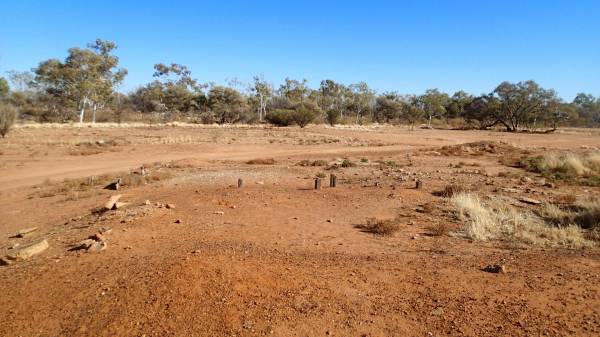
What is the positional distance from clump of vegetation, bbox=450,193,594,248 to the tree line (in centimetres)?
3698

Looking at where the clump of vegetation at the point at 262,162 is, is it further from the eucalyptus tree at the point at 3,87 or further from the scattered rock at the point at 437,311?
the eucalyptus tree at the point at 3,87

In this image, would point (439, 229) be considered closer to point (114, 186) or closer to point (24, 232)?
point (24, 232)

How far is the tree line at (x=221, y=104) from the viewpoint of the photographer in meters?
49.1

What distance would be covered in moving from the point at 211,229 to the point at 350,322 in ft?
12.9

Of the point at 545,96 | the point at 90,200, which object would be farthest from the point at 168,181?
the point at 545,96

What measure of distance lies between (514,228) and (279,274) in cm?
501

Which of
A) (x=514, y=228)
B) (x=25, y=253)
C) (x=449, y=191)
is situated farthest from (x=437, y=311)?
(x=449, y=191)

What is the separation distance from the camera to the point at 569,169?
15.4 m

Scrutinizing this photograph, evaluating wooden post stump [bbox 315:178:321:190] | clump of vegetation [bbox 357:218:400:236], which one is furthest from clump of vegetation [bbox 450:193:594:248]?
wooden post stump [bbox 315:178:321:190]

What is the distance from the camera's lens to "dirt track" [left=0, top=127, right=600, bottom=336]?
4.53 meters

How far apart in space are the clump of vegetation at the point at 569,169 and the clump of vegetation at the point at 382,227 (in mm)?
8943

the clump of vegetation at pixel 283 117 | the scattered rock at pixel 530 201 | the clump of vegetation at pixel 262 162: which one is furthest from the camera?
the clump of vegetation at pixel 283 117

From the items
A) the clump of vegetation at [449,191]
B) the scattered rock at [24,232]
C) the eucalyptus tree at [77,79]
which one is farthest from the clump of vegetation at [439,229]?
the eucalyptus tree at [77,79]

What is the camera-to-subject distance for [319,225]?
820cm
